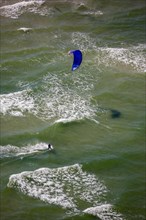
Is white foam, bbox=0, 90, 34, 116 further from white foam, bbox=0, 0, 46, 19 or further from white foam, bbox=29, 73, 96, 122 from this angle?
white foam, bbox=0, 0, 46, 19

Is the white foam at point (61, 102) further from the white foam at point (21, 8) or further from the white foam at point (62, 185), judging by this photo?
the white foam at point (21, 8)

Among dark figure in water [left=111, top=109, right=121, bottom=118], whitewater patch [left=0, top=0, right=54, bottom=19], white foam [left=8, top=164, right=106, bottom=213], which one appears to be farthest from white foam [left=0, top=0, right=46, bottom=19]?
white foam [left=8, top=164, right=106, bottom=213]

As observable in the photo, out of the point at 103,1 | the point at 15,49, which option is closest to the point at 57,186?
the point at 15,49

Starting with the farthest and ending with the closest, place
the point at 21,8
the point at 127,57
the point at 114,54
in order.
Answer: the point at 21,8 → the point at 114,54 → the point at 127,57

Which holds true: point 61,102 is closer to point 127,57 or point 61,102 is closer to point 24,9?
point 127,57

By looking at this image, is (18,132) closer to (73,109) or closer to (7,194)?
(73,109)

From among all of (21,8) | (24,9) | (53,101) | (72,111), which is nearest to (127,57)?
(53,101)

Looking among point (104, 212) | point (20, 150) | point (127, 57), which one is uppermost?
point (127, 57)
